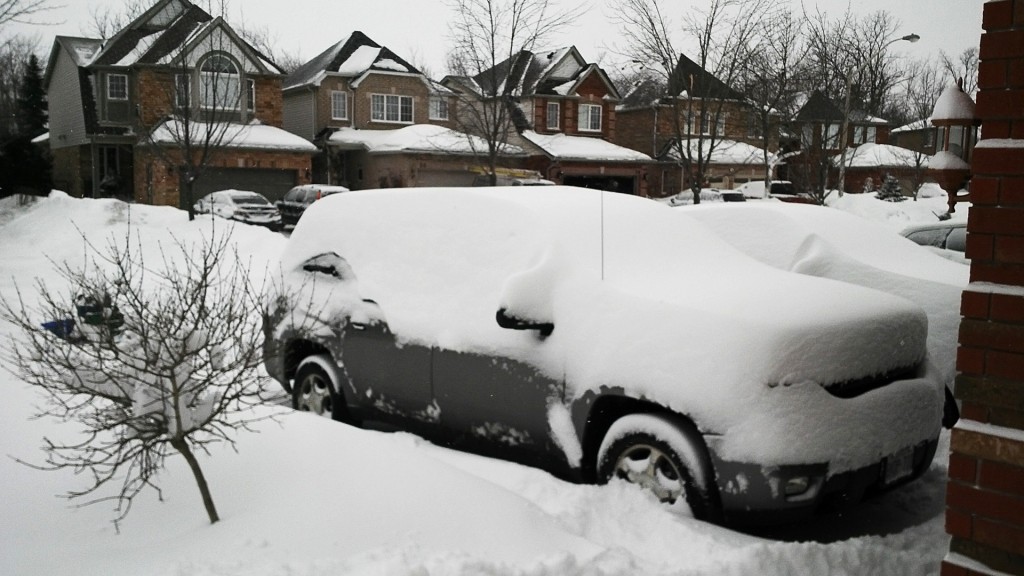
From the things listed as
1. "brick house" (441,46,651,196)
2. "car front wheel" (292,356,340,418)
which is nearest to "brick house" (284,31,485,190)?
"brick house" (441,46,651,196)

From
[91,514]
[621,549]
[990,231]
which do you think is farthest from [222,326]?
[990,231]

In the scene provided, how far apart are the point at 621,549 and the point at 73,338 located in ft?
9.23

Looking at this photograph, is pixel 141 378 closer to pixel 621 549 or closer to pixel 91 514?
pixel 91 514

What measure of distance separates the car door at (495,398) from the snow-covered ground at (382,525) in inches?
8.0

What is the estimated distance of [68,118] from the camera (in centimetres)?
3638

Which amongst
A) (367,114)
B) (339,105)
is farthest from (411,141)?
(339,105)

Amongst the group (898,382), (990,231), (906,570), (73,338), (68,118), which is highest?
(68,118)

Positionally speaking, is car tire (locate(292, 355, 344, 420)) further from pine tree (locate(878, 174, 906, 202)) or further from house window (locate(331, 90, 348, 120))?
pine tree (locate(878, 174, 906, 202))

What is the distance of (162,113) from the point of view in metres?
29.5

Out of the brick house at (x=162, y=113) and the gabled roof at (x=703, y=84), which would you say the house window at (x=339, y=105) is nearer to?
the brick house at (x=162, y=113)

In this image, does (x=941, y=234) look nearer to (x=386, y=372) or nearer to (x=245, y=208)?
(x=386, y=372)

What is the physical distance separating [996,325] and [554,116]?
1525 inches

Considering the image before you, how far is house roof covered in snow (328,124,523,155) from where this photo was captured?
1296 inches

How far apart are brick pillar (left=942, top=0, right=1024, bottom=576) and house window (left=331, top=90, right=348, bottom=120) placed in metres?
36.2
